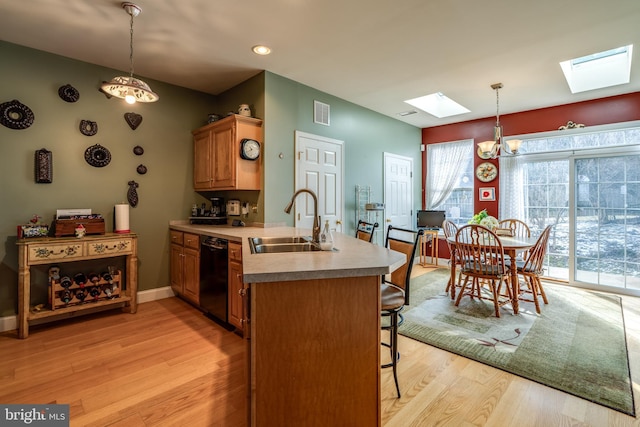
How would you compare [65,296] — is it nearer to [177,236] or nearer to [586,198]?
[177,236]

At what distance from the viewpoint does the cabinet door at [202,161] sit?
3822 mm

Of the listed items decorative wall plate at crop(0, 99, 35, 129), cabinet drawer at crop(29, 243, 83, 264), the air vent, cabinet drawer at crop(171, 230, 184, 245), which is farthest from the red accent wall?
decorative wall plate at crop(0, 99, 35, 129)

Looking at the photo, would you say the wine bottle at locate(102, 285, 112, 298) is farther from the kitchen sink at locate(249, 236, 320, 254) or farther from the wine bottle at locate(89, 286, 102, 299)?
the kitchen sink at locate(249, 236, 320, 254)

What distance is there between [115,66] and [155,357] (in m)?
3.10

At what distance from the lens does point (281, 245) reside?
224 cm

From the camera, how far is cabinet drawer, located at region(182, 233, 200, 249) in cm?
329

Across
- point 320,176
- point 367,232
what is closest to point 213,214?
point 320,176

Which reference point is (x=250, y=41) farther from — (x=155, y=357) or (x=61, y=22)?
(x=155, y=357)

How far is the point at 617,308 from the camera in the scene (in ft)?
11.6

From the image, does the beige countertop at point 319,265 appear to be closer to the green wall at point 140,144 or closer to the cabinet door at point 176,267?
the green wall at point 140,144

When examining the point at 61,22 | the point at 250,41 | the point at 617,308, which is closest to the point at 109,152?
the point at 61,22

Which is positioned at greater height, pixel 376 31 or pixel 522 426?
pixel 376 31

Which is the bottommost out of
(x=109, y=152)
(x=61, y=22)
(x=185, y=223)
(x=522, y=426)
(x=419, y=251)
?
(x=522, y=426)

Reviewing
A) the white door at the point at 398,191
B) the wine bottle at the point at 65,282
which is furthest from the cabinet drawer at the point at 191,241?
the white door at the point at 398,191
